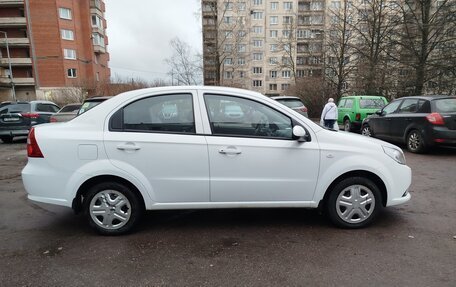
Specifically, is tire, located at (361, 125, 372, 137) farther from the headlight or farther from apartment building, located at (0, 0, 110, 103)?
apartment building, located at (0, 0, 110, 103)

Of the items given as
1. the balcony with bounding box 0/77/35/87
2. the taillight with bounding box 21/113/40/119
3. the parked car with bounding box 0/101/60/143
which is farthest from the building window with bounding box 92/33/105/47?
the taillight with bounding box 21/113/40/119

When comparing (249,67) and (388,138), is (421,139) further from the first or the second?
(249,67)

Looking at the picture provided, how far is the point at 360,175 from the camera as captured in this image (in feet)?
12.0

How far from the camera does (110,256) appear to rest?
3.12 m

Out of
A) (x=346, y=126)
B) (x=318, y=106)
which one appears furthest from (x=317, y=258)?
(x=318, y=106)

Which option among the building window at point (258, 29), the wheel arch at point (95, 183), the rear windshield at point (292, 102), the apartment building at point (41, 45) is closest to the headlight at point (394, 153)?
the wheel arch at point (95, 183)

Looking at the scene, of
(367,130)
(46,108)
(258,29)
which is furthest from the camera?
(258,29)

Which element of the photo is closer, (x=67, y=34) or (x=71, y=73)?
(x=67, y=34)

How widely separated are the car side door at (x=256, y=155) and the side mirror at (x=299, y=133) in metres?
0.06

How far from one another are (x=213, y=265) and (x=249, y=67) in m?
62.7

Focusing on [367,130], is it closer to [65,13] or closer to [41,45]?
[41,45]

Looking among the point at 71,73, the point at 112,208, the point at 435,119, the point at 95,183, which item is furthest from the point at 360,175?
the point at 71,73

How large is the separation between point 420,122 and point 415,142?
2.06 feet

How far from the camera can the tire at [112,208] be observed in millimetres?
3484
